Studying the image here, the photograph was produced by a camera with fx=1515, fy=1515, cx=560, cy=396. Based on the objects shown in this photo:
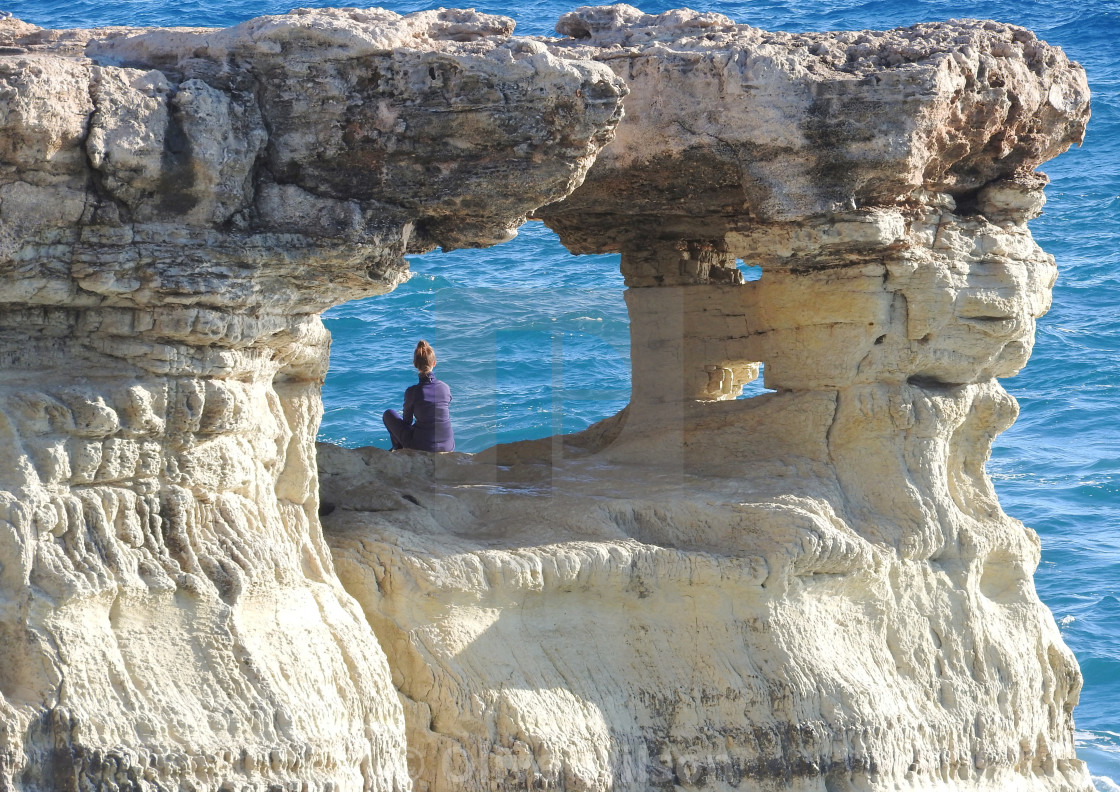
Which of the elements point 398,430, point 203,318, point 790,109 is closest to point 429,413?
point 398,430

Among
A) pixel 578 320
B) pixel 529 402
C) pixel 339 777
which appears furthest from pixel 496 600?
pixel 529 402

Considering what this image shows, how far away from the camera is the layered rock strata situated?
5781 mm

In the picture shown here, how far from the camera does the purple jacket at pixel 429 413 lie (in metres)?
7.59

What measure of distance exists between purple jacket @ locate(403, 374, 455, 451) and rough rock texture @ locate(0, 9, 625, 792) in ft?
7.52

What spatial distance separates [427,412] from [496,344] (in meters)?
1.93

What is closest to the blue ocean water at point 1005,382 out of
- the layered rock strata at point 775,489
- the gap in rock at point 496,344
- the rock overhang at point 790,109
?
the gap in rock at point 496,344

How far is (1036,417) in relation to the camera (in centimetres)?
1630

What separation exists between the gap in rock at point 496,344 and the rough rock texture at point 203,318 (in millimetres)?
3013

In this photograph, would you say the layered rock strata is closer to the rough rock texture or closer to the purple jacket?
the purple jacket

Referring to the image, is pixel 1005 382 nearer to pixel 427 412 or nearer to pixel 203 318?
pixel 427 412

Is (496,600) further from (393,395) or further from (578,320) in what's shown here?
(393,395)

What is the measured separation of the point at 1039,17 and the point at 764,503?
59.3 feet

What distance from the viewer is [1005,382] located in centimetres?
1717

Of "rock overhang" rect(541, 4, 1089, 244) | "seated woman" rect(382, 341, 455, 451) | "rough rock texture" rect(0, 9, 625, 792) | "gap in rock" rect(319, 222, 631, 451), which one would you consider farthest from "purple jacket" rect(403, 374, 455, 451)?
"rough rock texture" rect(0, 9, 625, 792)
